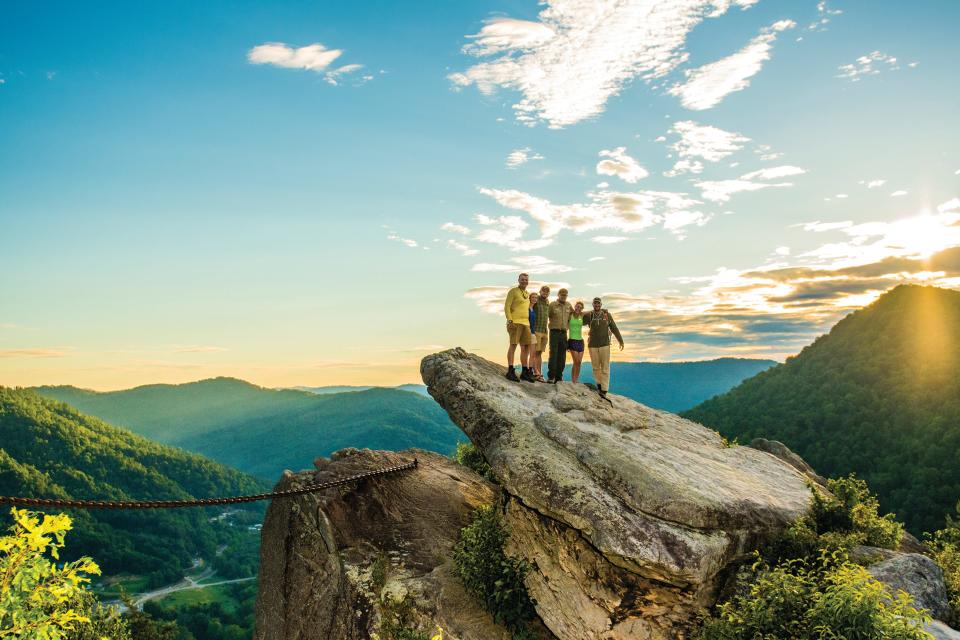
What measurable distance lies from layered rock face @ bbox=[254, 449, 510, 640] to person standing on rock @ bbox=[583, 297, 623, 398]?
6799 millimetres

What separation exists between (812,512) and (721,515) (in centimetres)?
478

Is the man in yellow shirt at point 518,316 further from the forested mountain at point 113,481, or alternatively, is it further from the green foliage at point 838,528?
the forested mountain at point 113,481

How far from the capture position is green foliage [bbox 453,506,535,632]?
1284cm

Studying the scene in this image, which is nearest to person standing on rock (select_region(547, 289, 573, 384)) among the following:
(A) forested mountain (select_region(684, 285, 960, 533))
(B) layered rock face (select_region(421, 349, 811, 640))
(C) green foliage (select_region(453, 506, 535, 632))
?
(B) layered rock face (select_region(421, 349, 811, 640))

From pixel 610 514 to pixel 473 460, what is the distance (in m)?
10.6

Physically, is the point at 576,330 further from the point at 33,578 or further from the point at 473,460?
the point at 33,578

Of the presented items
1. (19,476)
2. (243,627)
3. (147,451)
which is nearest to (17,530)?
(243,627)

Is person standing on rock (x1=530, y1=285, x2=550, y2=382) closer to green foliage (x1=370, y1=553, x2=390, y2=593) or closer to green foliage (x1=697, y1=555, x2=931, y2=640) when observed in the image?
green foliage (x1=370, y1=553, x2=390, y2=593)

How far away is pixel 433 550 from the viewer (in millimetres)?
14516

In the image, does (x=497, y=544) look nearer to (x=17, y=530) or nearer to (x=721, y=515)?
(x=721, y=515)

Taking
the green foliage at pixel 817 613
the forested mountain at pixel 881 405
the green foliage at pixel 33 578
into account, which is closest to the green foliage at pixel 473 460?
the green foliage at pixel 817 613

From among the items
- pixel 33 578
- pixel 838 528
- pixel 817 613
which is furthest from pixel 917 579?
pixel 33 578

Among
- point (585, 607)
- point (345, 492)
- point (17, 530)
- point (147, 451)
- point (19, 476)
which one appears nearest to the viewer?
point (17, 530)

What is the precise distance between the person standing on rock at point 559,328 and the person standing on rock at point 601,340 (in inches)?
43.1
